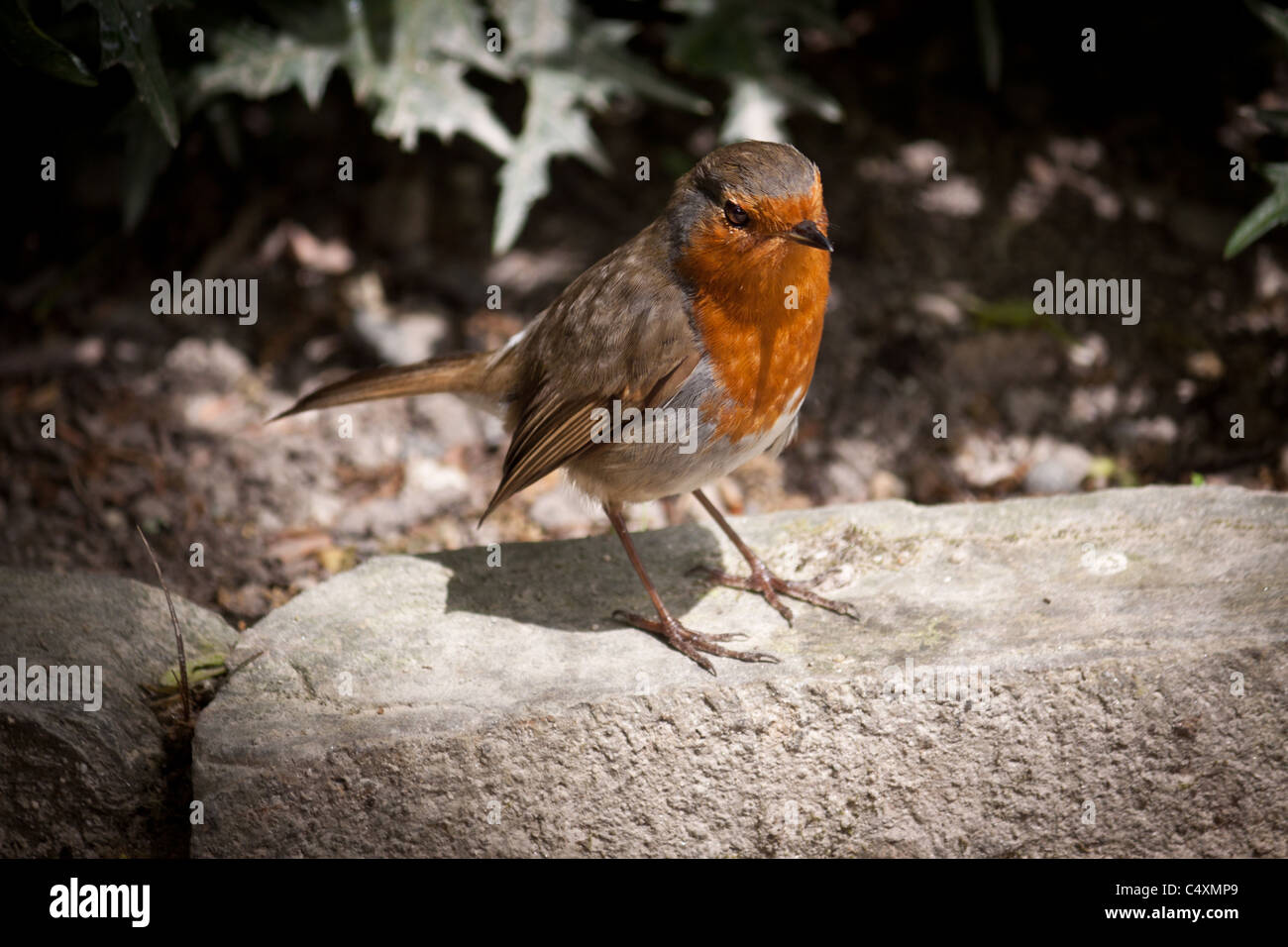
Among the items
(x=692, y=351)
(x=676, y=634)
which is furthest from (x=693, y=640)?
(x=692, y=351)

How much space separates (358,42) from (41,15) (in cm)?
124

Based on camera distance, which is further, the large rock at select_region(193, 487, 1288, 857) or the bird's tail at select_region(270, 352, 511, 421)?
the bird's tail at select_region(270, 352, 511, 421)

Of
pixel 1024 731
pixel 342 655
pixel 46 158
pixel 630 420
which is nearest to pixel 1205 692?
pixel 1024 731

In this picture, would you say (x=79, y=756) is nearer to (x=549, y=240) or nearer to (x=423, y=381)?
(x=423, y=381)

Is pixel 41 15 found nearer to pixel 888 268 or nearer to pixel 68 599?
pixel 68 599

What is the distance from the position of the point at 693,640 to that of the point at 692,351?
82cm

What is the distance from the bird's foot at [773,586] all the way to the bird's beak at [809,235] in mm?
1115

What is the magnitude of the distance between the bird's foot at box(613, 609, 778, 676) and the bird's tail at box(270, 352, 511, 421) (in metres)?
0.92

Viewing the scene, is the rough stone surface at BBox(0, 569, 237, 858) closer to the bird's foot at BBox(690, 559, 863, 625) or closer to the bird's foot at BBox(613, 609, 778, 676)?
the bird's foot at BBox(613, 609, 778, 676)

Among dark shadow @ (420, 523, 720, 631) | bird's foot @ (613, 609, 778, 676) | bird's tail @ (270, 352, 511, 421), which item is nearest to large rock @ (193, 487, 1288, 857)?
bird's foot @ (613, 609, 778, 676)

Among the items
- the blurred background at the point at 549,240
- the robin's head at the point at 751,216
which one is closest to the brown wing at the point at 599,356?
the robin's head at the point at 751,216

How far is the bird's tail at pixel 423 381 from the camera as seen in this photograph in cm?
388

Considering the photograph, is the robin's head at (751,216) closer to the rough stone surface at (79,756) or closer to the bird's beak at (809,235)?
the bird's beak at (809,235)

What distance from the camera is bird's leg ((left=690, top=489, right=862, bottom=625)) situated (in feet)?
11.8
